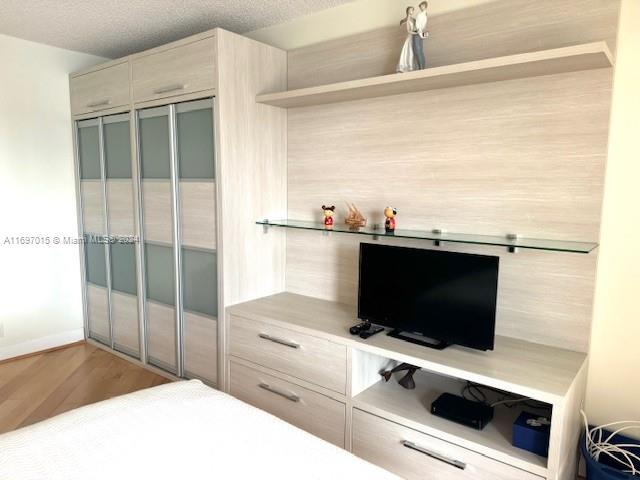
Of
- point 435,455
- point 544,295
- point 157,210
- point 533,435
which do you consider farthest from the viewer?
point 157,210

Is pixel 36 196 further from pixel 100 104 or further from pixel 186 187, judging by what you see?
pixel 186 187

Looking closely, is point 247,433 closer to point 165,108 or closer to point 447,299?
→ point 447,299

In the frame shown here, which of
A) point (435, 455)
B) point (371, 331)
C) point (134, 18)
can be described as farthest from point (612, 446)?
point (134, 18)

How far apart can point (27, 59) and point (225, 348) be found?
2729mm

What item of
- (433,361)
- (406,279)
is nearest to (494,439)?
(433,361)

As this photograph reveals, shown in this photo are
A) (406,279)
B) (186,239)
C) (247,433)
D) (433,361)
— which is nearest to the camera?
(247,433)

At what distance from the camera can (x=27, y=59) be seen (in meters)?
3.49

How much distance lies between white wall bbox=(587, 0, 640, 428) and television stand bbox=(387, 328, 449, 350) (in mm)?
693

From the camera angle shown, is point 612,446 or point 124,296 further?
point 124,296

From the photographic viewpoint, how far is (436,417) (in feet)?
6.59

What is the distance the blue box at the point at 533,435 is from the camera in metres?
1.72

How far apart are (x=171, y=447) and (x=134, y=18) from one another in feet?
8.86

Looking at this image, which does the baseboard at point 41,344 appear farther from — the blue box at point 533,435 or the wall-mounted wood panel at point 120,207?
the blue box at point 533,435

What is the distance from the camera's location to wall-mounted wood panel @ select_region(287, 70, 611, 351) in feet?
6.60
